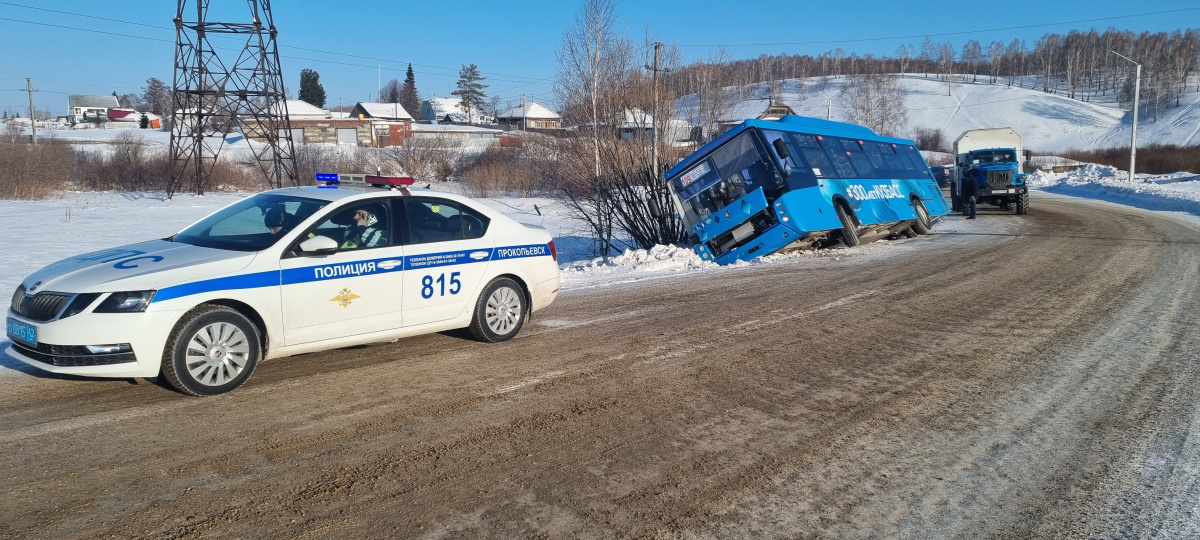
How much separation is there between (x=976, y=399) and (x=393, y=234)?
4987 mm

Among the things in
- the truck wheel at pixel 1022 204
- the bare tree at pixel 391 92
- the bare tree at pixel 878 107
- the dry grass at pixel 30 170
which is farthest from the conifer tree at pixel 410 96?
the truck wheel at pixel 1022 204

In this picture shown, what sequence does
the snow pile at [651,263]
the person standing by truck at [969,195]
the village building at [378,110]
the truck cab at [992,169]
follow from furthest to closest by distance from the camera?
the village building at [378,110]
the truck cab at [992,169]
the person standing by truck at [969,195]
the snow pile at [651,263]

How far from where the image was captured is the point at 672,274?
1341 centimetres

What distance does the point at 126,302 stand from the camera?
5512 mm

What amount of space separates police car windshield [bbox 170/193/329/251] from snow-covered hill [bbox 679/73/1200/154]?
3229 inches

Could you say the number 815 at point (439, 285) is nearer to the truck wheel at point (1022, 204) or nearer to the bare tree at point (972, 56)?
the truck wheel at point (1022, 204)

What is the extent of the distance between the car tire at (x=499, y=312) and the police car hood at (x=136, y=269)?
7.38ft

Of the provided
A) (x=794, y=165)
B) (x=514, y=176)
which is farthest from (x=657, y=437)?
(x=514, y=176)

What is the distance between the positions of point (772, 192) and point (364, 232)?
10.2 meters

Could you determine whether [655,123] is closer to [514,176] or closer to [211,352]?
[211,352]

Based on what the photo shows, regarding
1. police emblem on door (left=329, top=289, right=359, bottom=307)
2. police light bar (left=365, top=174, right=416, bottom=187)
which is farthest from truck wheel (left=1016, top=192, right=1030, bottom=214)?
police emblem on door (left=329, top=289, right=359, bottom=307)

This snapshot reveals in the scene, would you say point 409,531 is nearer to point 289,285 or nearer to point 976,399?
point 289,285

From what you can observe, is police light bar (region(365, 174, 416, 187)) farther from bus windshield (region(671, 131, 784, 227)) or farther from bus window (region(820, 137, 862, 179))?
bus window (region(820, 137, 862, 179))

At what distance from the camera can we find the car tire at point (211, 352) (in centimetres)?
568
